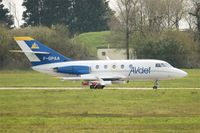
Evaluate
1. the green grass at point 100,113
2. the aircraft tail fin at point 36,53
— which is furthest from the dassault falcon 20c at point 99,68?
the green grass at point 100,113

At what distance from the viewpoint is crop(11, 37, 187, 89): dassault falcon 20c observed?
5166 cm

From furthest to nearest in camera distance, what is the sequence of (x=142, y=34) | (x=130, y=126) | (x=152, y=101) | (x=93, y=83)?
(x=142, y=34), (x=93, y=83), (x=152, y=101), (x=130, y=126)

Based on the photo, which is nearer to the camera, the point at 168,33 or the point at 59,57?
the point at 59,57

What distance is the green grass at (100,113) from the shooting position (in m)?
22.4

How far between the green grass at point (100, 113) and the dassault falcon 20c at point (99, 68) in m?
11.9

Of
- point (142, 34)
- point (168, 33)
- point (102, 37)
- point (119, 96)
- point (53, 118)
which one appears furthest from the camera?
point (102, 37)

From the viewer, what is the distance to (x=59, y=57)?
176ft

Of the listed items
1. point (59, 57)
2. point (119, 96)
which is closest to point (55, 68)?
point (59, 57)

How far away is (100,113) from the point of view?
27969 mm

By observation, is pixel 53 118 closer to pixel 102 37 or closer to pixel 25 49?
pixel 25 49

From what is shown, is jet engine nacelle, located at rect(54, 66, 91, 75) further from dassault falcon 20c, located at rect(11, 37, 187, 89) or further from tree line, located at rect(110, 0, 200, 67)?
tree line, located at rect(110, 0, 200, 67)

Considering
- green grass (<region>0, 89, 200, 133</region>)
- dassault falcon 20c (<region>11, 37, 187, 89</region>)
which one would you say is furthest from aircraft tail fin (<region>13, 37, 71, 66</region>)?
green grass (<region>0, 89, 200, 133</region>)

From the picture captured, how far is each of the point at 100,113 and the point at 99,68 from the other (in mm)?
25091

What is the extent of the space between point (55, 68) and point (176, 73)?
9.16 m
